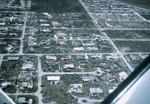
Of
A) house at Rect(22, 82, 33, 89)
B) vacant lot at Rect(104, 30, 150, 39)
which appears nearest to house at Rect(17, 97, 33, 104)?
house at Rect(22, 82, 33, 89)

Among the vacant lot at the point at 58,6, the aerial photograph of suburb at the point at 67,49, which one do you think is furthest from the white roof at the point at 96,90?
the vacant lot at the point at 58,6

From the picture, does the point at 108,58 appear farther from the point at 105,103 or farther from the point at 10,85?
the point at 105,103

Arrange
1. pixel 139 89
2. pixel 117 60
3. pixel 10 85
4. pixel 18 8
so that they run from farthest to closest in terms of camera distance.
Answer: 1. pixel 18 8
2. pixel 117 60
3. pixel 10 85
4. pixel 139 89

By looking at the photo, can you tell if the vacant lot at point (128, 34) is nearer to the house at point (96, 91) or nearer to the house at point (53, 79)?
the house at point (96, 91)

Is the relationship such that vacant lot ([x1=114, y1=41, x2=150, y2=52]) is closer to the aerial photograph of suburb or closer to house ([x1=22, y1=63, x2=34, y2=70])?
the aerial photograph of suburb

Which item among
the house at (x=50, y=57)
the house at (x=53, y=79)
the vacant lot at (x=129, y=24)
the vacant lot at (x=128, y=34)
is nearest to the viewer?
the house at (x=53, y=79)

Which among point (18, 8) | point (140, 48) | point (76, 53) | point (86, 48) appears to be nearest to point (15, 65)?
point (76, 53)
